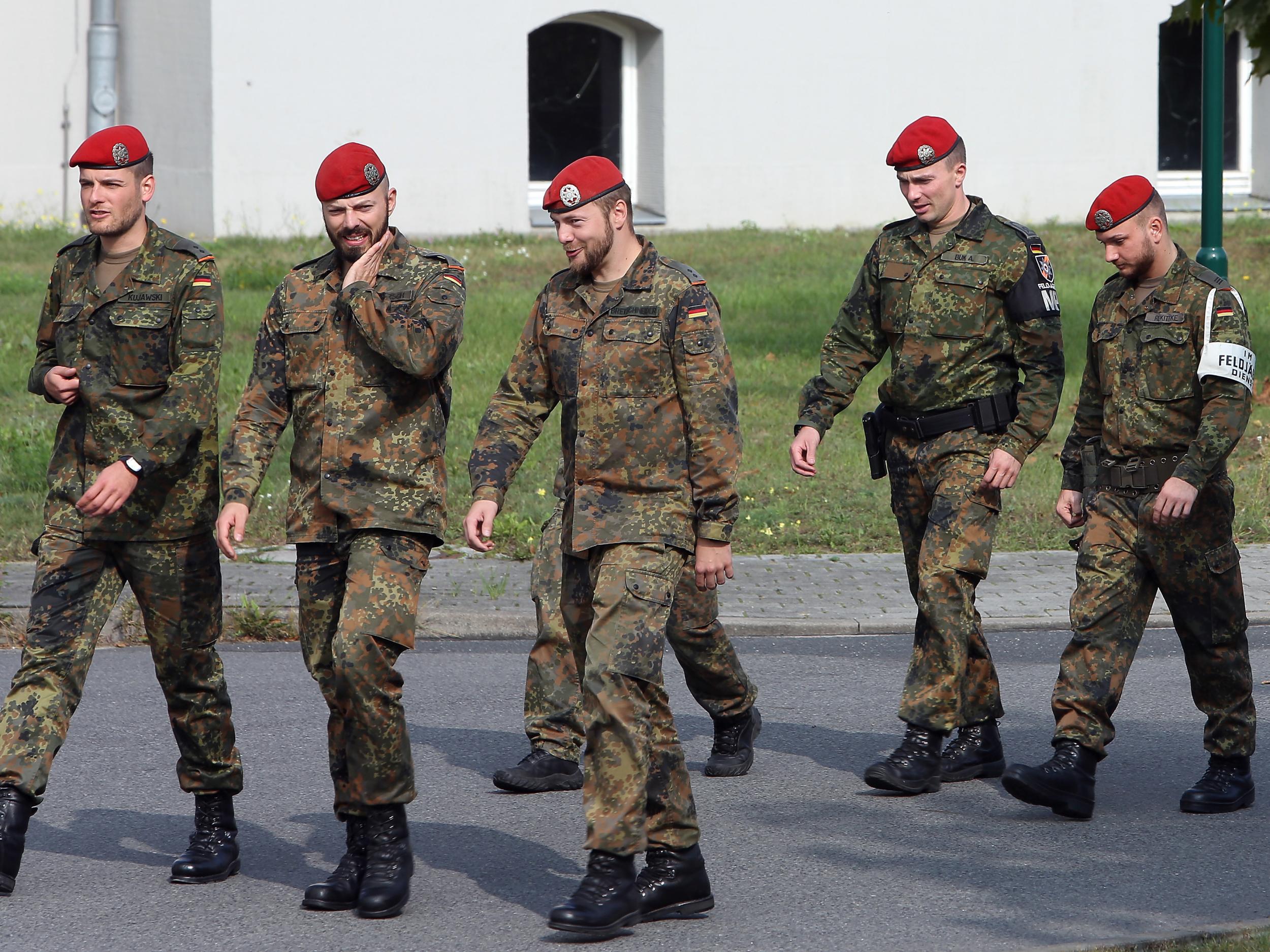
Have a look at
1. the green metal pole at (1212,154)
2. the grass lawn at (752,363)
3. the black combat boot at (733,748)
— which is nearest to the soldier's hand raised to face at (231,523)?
the black combat boot at (733,748)

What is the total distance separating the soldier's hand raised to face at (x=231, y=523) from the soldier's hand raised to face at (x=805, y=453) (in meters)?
2.07

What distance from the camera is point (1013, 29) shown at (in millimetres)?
21016

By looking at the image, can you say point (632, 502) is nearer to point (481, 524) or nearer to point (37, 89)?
point (481, 524)

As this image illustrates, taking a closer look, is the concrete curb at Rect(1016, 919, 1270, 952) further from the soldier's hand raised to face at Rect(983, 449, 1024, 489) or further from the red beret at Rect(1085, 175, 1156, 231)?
the red beret at Rect(1085, 175, 1156, 231)

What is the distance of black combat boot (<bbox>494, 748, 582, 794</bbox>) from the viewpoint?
5.92 m

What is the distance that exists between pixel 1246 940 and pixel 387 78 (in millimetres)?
17078

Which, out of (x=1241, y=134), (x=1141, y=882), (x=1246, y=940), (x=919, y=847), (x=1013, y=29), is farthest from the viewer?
(x=1241, y=134)

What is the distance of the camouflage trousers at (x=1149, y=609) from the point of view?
550cm

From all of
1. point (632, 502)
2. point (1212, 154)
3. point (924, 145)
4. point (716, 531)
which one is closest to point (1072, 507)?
point (924, 145)

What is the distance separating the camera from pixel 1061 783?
544cm

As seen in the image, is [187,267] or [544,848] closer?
[187,267]

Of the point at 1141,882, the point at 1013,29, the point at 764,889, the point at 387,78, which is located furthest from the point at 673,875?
the point at 1013,29

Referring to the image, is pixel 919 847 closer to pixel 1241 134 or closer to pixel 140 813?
pixel 140 813

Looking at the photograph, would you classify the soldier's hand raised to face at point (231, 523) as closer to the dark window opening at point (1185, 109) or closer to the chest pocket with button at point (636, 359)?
the chest pocket with button at point (636, 359)
